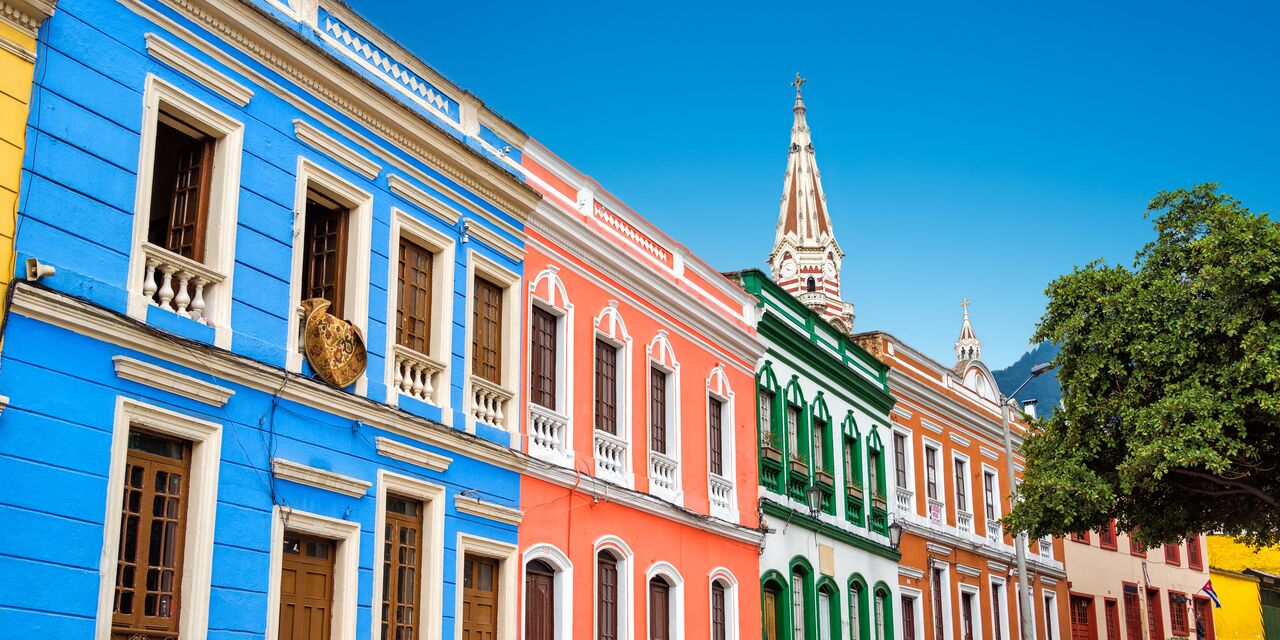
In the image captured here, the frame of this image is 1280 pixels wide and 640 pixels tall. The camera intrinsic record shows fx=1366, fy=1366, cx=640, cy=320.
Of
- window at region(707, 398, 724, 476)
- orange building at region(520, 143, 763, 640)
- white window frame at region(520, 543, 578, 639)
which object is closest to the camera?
white window frame at region(520, 543, 578, 639)

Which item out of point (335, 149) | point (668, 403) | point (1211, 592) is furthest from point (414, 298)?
point (1211, 592)

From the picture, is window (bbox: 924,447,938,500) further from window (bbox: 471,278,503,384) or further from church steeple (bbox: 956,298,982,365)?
church steeple (bbox: 956,298,982,365)

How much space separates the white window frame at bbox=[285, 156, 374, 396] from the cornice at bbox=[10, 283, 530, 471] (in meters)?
0.26

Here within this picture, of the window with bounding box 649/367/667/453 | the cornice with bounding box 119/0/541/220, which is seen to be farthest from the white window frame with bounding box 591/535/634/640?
the cornice with bounding box 119/0/541/220

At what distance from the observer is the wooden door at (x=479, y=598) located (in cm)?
1417

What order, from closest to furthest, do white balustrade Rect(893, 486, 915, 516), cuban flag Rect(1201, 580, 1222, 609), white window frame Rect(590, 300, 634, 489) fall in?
white window frame Rect(590, 300, 634, 489) → white balustrade Rect(893, 486, 915, 516) → cuban flag Rect(1201, 580, 1222, 609)

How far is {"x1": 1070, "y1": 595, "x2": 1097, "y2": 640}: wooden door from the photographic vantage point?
34031 mm

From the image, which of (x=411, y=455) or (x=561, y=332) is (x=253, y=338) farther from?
(x=561, y=332)

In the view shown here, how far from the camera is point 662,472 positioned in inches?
730

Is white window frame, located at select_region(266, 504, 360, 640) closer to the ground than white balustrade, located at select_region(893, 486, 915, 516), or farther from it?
closer to the ground

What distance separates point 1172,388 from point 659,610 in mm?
8079

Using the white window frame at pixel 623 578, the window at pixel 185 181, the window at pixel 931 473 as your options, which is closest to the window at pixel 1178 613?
the window at pixel 931 473

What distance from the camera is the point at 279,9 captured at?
12508 millimetres

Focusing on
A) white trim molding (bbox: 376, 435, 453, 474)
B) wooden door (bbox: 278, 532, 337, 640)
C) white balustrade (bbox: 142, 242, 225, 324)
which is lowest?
wooden door (bbox: 278, 532, 337, 640)
